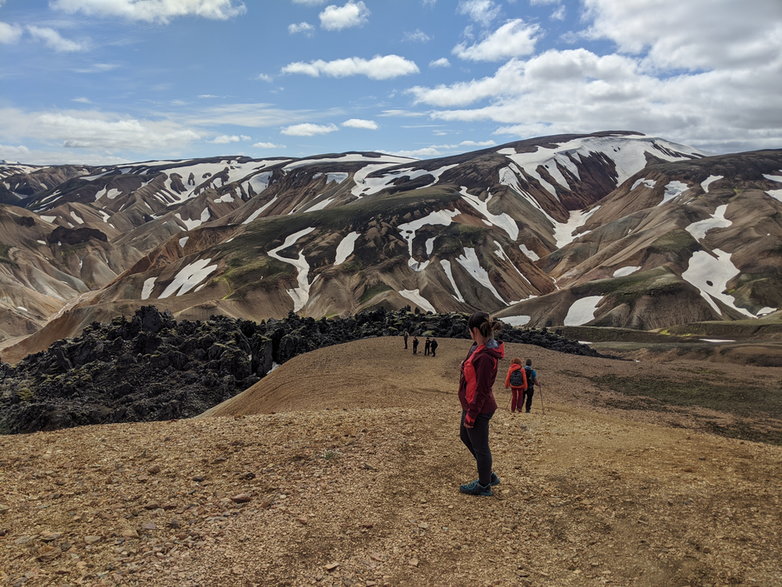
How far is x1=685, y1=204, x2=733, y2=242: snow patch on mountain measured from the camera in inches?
4555

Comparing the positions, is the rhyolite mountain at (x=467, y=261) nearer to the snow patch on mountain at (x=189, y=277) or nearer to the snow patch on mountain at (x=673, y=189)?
the snow patch on mountain at (x=189, y=277)

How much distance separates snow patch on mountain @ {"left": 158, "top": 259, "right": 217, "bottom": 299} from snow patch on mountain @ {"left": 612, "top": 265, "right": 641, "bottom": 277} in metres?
82.2

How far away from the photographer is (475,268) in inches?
4277

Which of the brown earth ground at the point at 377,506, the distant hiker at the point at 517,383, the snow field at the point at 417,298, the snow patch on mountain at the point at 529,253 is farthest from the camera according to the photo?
the snow patch on mountain at the point at 529,253

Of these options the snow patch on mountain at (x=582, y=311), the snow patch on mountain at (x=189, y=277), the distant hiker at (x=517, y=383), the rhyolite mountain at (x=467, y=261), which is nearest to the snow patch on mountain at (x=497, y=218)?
the rhyolite mountain at (x=467, y=261)

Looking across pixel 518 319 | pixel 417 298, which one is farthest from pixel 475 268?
pixel 518 319

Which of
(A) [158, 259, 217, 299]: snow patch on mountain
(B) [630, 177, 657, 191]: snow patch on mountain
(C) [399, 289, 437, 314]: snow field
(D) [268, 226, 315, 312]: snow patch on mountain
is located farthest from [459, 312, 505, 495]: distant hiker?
(B) [630, 177, 657, 191]: snow patch on mountain

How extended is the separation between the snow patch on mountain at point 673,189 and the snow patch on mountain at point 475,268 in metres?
75.4

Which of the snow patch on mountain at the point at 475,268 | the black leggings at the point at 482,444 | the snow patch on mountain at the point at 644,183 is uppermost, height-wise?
the snow patch on mountain at the point at 644,183

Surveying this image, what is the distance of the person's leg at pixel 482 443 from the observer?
7965mm

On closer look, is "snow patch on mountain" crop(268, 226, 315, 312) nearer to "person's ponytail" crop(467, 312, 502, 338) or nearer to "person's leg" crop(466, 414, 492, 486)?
"person's leg" crop(466, 414, 492, 486)

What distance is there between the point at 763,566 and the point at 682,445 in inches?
208

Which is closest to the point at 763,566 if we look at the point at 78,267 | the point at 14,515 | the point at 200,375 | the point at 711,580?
the point at 711,580

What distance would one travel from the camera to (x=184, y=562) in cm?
648
